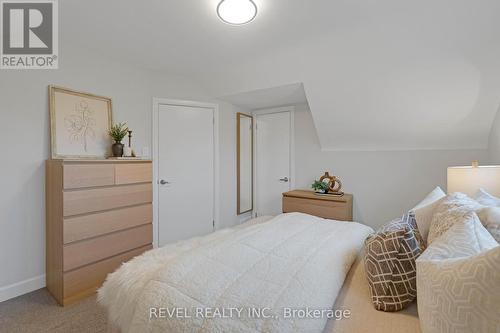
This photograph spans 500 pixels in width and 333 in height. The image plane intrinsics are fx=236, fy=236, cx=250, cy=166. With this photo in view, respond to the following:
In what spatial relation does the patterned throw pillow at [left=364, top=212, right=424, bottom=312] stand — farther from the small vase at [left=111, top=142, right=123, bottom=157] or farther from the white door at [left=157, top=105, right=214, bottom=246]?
the white door at [left=157, top=105, right=214, bottom=246]

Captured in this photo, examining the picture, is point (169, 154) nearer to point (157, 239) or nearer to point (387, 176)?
point (157, 239)

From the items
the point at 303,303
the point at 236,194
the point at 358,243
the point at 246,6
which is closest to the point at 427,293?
the point at 303,303

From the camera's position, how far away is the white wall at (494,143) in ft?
7.14

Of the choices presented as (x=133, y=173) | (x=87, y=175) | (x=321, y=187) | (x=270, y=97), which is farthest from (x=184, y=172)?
(x=321, y=187)

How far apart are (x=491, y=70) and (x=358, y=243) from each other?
6.38ft

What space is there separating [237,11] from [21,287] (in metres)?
2.93

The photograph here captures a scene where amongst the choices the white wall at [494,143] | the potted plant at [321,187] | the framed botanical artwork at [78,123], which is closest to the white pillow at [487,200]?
the white wall at [494,143]

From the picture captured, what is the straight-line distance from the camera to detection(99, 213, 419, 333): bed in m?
0.81

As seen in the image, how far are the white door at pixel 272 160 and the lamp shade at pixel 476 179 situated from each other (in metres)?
2.04

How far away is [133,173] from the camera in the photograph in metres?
2.34

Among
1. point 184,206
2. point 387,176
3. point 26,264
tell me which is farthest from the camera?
point 184,206

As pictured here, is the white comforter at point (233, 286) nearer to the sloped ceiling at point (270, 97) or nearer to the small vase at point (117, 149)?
the small vase at point (117, 149)

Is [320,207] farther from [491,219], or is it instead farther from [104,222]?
[104,222]

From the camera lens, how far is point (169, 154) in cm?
310
